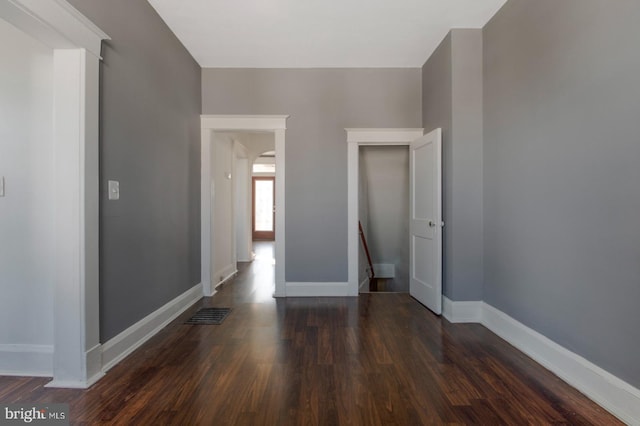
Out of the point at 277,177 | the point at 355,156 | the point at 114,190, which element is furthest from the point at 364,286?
the point at 114,190

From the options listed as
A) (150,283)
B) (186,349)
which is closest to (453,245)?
(186,349)

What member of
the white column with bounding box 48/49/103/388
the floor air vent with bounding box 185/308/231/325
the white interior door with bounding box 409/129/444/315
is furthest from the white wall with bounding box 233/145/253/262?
the white column with bounding box 48/49/103/388

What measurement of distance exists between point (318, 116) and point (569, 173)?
2.59 meters

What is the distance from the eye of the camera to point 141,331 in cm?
243

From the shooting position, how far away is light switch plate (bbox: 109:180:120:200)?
2089 mm

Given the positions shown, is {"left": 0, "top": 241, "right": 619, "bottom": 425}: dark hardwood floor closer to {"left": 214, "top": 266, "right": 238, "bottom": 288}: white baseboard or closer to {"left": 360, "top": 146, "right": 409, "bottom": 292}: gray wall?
{"left": 214, "top": 266, "right": 238, "bottom": 288}: white baseboard

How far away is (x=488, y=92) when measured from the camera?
9.18 feet

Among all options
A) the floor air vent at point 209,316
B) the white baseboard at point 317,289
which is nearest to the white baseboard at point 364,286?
the white baseboard at point 317,289

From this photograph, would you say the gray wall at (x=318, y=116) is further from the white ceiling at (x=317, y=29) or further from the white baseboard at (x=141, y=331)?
the white baseboard at (x=141, y=331)

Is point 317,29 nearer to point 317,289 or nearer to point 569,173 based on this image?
point 569,173

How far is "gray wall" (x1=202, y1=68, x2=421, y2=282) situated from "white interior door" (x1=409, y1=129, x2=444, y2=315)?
2.03 feet

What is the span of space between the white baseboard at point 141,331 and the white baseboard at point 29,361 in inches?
12.5

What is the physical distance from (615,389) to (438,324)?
1.34m

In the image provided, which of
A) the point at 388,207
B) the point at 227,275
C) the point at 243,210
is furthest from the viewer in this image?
the point at 243,210
